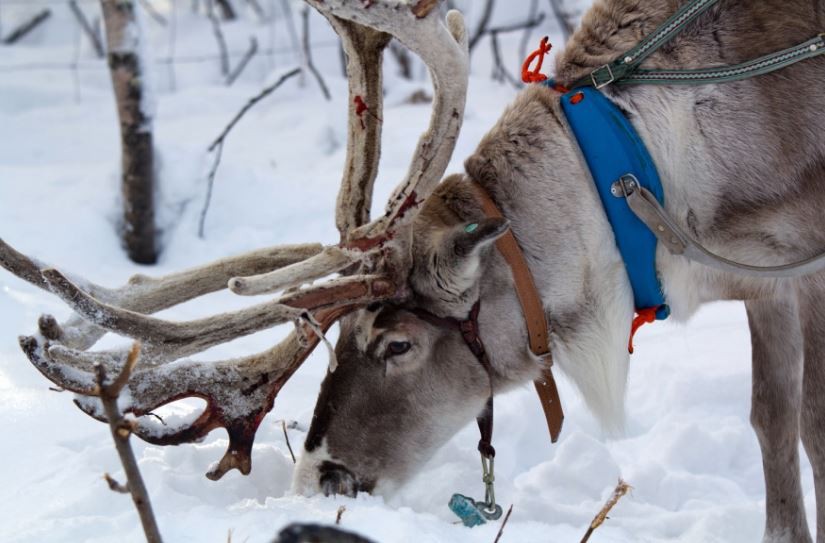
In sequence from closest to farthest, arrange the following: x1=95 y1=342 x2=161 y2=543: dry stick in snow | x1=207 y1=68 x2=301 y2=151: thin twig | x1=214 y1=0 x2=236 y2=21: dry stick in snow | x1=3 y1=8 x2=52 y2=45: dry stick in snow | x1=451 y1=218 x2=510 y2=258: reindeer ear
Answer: x1=95 y1=342 x2=161 y2=543: dry stick in snow, x1=451 y1=218 x2=510 y2=258: reindeer ear, x1=207 y1=68 x2=301 y2=151: thin twig, x1=3 y1=8 x2=52 y2=45: dry stick in snow, x1=214 y1=0 x2=236 y2=21: dry stick in snow

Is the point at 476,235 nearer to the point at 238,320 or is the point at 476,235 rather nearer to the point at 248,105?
the point at 238,320

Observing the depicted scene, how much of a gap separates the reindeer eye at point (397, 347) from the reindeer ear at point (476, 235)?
31cm

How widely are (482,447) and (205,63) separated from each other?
30.4 ft

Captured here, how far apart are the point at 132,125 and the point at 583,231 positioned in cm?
343

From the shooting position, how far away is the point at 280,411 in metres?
3.36

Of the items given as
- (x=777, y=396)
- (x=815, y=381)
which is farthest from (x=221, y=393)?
(x=777, y=396)

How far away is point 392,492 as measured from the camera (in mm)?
2666

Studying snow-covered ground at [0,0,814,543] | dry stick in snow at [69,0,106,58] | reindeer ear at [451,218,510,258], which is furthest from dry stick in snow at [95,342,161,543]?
dry stick in snow at [69,0,106,58]

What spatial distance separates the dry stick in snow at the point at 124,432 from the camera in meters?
1.32

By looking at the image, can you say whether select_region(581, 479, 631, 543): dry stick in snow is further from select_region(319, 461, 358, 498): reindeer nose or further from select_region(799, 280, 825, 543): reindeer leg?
select_region(799, 280, 825, 543): reindeer leg

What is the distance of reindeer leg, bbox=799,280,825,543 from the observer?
104 inches

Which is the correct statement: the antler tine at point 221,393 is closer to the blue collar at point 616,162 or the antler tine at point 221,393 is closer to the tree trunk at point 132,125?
the blue collar at point 616,162

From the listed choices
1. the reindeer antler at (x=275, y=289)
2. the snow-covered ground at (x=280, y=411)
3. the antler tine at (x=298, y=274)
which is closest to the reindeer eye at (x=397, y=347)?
the reindeer antler at (x=275, y=289)

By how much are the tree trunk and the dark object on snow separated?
444cm
